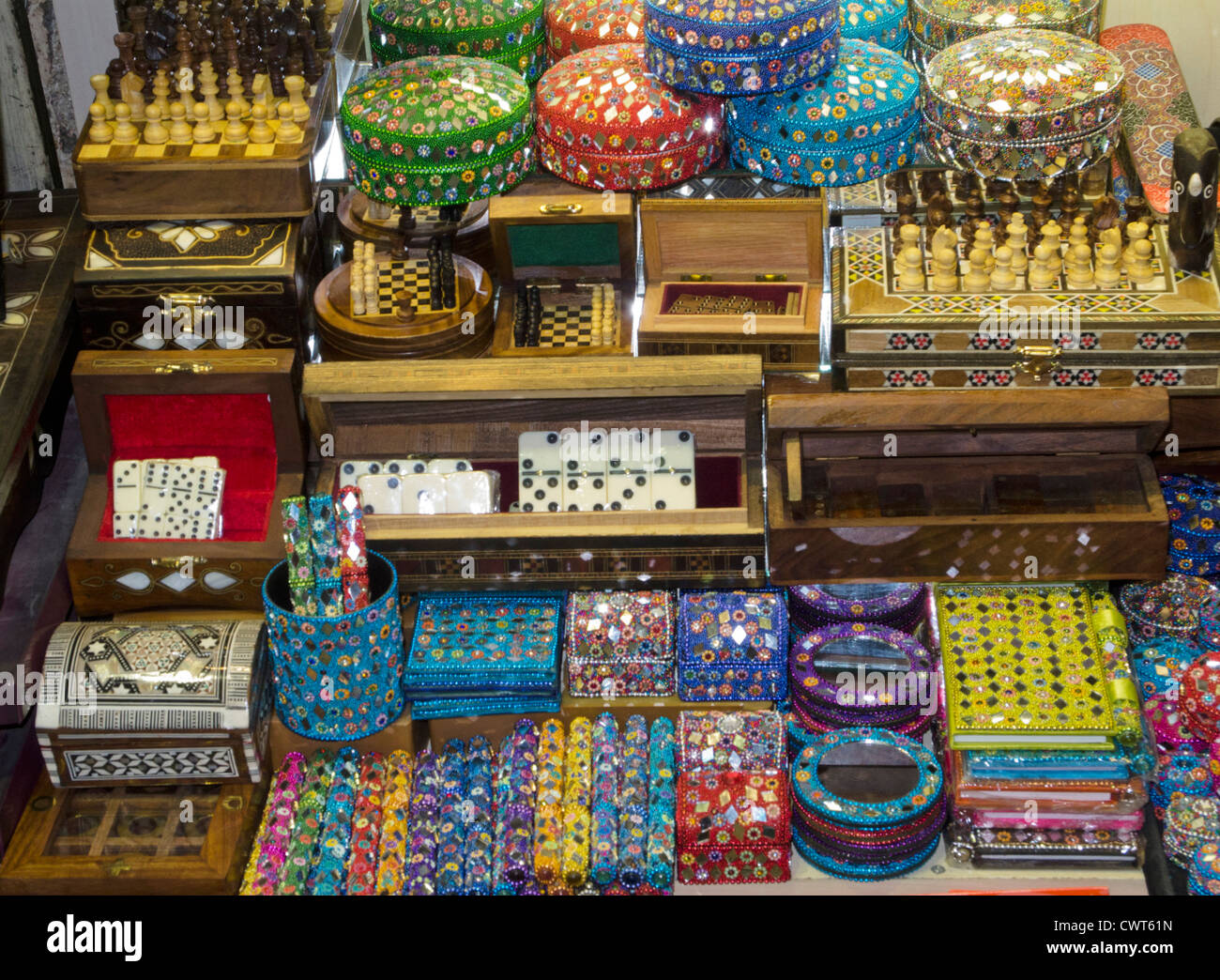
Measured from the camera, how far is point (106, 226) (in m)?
6.45

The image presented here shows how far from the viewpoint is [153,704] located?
591 centimetres

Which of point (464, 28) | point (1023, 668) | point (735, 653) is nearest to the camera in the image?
point (1023, 668)

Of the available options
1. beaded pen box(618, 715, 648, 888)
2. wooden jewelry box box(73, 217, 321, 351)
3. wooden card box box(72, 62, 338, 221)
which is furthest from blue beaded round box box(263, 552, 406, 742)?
wooden card box box(72, 62, 338, 221)

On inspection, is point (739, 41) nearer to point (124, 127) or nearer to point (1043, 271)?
point (1043, 271)

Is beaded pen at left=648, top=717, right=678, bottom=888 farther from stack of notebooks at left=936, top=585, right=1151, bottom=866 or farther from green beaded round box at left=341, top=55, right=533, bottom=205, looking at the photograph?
green beaded round box at left=341, top=55, right=533, bottom=205

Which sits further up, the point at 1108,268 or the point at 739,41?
the point at 739,41

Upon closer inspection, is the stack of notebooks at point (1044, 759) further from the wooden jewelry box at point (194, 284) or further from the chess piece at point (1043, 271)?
the wooden jewelry box at point (194, 284)

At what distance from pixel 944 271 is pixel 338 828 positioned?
299 cm

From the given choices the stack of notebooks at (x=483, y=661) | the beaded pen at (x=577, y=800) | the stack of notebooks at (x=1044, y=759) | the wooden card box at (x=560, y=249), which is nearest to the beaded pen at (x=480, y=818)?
the stack of notebooks at (x=483, y=661)

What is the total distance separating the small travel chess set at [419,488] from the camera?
640 cm

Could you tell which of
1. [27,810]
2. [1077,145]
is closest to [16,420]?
[27,810]

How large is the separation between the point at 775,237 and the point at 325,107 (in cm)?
189

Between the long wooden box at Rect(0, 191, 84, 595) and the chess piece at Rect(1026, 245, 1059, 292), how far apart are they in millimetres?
3591

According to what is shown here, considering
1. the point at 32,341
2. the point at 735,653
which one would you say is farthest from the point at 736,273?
the point at 32,341
